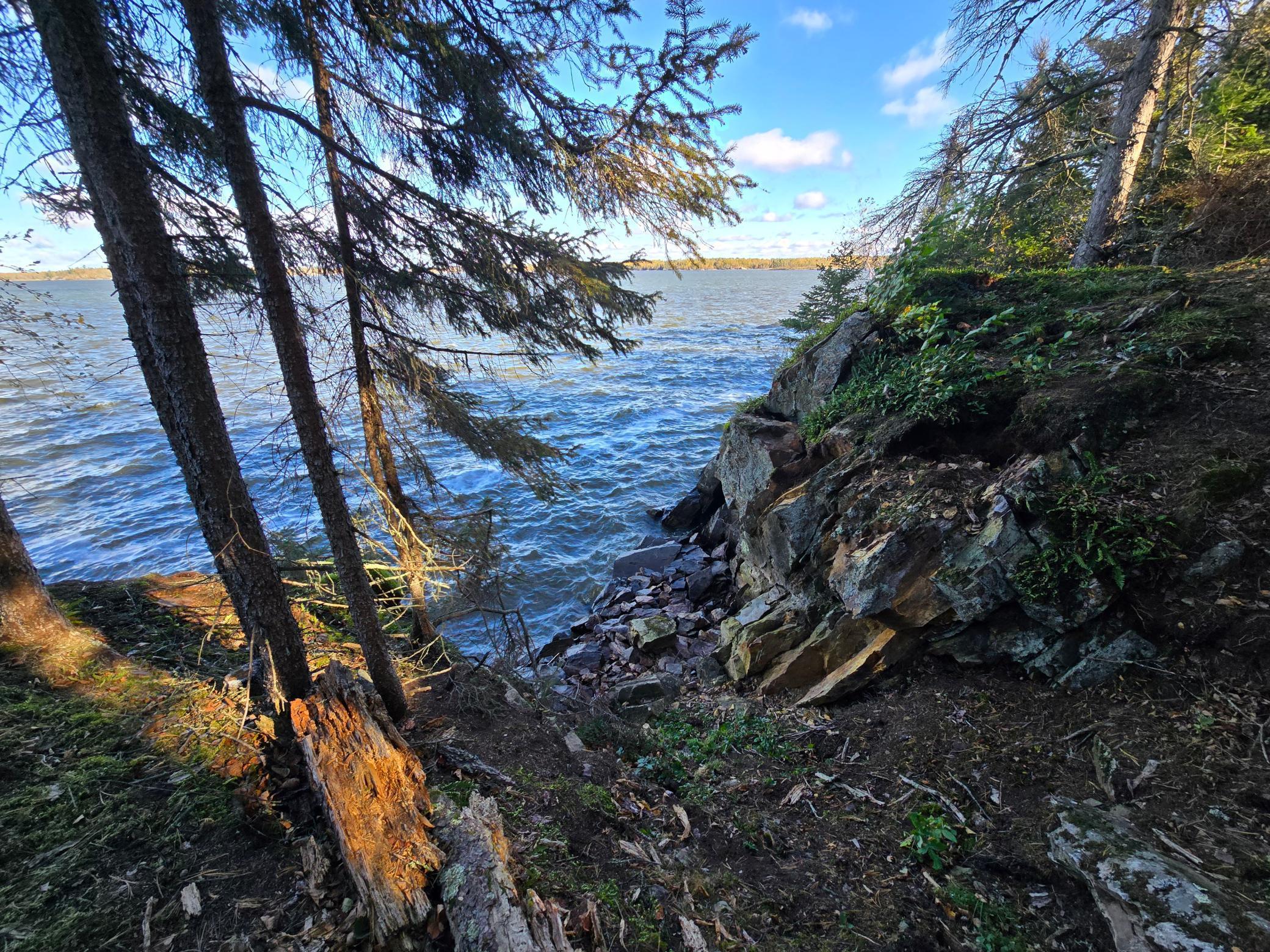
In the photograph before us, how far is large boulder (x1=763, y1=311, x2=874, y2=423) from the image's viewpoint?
8.02m

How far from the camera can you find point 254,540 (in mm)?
3473

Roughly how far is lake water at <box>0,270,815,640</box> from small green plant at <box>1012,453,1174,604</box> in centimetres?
380

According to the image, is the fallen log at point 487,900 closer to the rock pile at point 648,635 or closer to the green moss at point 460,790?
the green moss at point 460,790

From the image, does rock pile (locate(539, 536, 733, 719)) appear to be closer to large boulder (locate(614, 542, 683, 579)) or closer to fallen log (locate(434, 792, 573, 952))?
large boulder (locate(614, 542, 683, 579))

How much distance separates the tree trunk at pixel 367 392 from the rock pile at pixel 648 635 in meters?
3.13

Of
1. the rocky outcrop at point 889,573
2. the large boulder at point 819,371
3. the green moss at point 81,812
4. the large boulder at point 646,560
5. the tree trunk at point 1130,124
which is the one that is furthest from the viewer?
the large boulder at point 646,560

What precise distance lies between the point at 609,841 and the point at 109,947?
2.71m

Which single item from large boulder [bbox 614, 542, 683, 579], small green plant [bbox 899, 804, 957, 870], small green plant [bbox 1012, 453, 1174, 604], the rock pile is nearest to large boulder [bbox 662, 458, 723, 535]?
large boulder [bbox 614, 542, 683, 579]

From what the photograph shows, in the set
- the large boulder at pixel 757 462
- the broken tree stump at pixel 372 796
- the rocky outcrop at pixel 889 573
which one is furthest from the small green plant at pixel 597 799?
the large boulder at pixel 757 462

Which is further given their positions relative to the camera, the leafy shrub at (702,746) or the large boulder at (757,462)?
the large boulder at (757,462)

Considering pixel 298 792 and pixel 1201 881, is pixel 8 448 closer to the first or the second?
pixel 298 792

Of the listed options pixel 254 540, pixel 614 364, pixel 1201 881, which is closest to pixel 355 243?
pixel 254 540

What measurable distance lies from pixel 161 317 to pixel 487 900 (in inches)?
151

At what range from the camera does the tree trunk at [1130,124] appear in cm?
686
